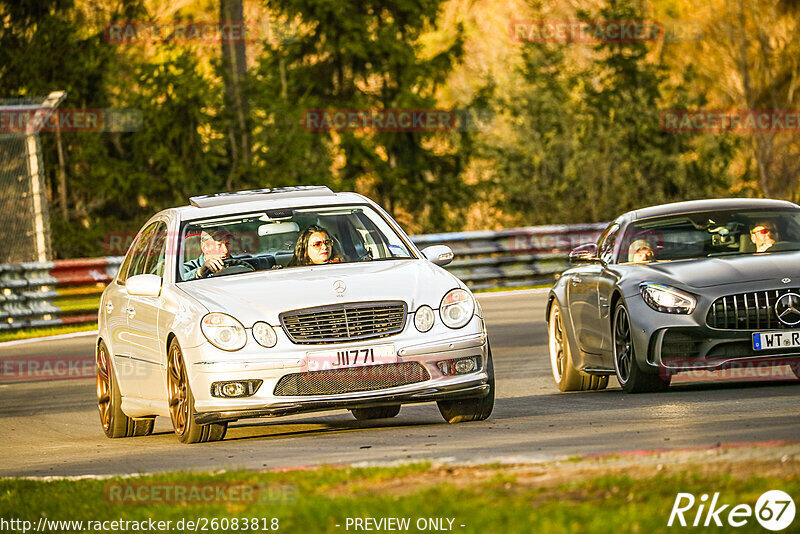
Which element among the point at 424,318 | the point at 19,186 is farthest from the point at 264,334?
the point at 19,186

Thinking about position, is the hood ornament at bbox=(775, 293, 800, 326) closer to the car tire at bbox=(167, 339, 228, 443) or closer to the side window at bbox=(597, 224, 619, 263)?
the side window at bbox=(597, 224, 619, 263)

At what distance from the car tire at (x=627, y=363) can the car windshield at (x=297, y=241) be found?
70.4 inches

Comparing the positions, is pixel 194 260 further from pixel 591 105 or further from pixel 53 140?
pixel 591 105

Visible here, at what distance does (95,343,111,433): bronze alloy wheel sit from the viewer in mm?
12453

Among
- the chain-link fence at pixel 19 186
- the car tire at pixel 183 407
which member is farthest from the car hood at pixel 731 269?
the chain-link fence at pixel 19 186

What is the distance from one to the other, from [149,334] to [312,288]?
148 centimetres

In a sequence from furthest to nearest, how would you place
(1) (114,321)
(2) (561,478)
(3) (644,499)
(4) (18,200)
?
(4) (18,200), (1) (114,321), (2) (561,478), (3) (644,499)

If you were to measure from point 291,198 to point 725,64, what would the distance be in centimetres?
4421

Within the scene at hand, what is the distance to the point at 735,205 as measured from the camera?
43.1 feet

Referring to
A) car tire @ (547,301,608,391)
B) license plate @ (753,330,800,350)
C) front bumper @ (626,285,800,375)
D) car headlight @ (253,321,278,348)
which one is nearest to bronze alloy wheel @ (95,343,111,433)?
car headlight @ (253,321,278,348)

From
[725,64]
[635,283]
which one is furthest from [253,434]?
[725,64]

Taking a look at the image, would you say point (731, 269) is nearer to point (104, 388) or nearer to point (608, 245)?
point (608, 245)

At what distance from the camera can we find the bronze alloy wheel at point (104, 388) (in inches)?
490

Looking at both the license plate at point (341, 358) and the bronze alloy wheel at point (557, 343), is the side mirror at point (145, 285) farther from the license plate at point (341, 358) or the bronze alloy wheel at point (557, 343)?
the bronze alloy wheel at point (557, 343)
